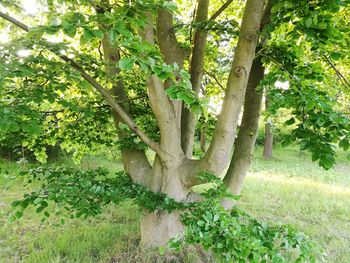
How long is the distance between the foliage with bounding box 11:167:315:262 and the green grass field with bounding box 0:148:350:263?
0.30m

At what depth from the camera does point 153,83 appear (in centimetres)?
288

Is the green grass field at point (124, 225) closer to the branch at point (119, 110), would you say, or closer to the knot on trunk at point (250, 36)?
the branch at point (119, 110)

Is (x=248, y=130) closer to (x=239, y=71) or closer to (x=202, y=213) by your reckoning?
(x=239, y=71)

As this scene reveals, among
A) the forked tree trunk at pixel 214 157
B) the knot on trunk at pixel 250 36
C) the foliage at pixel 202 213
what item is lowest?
the foliage at pixel 202 213

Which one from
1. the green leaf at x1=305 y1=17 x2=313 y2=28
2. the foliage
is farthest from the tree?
the foliage

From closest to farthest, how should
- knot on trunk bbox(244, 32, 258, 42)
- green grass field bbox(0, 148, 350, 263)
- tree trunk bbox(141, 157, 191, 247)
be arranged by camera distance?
knot on trunk bbox(244, 32, 258, 42), tree trunk bbox(141, 157, 191, 247), green grass field bbox(0, 148, 350, 263)

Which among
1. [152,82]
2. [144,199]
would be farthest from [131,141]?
[152,82]

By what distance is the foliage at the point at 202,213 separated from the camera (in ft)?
6.86

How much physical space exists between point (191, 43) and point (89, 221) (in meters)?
3.26

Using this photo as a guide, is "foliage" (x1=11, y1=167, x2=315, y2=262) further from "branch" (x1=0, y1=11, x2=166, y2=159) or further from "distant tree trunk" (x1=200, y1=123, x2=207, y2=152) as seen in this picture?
"distant tree trunk" (x1=200, y1=123, x2=207, y2=152)

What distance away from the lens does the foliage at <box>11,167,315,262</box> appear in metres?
2.09

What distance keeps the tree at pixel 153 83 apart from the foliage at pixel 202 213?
304 mm

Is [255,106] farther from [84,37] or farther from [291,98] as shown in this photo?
[84,37]

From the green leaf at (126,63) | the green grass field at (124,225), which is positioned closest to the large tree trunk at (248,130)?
the green grass field at (124,225)
